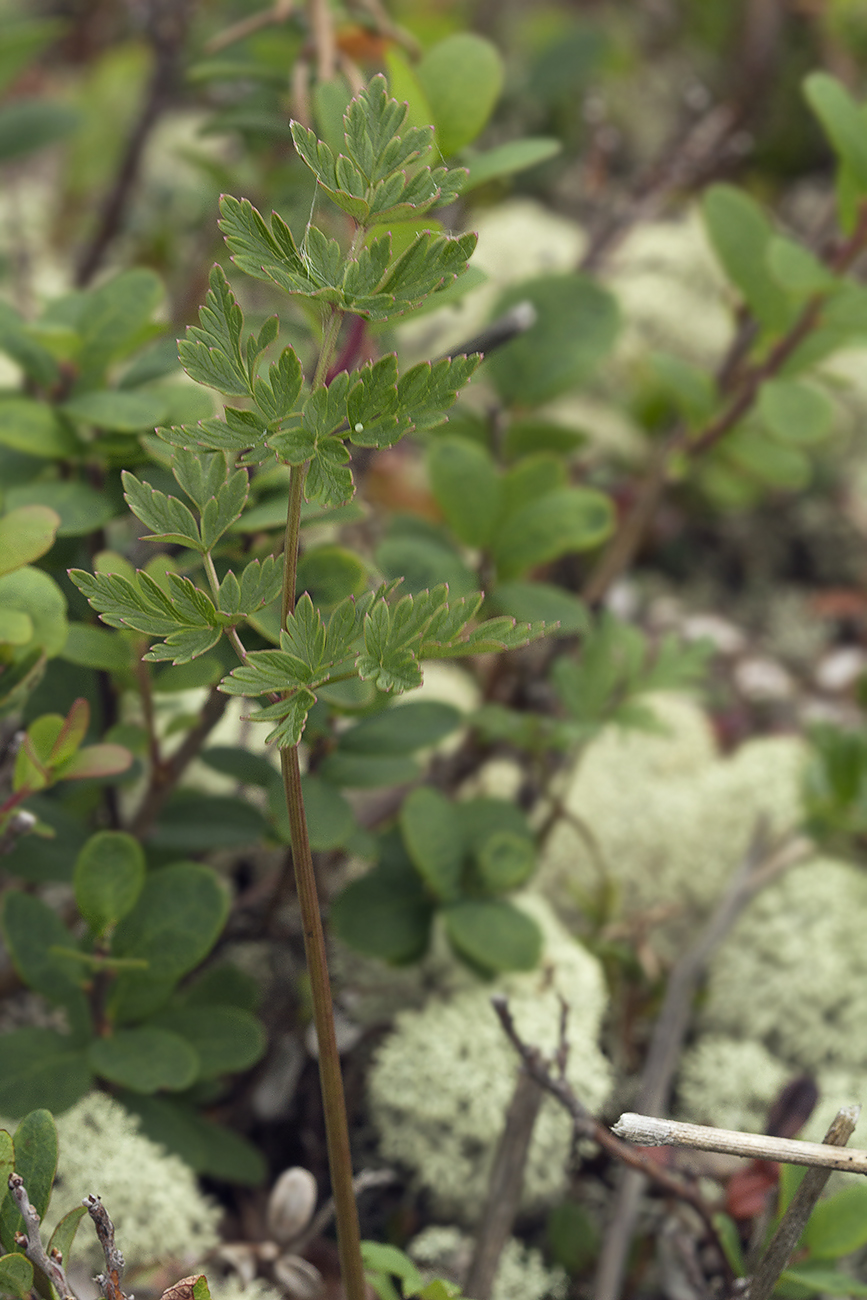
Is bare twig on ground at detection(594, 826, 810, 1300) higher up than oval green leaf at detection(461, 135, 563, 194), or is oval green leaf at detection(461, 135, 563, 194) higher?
oval green leaf at detection(461, 135, 563, 194)

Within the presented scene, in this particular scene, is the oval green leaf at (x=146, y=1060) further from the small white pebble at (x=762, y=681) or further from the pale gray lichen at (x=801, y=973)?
the small white pebble at (x=762, y=681)

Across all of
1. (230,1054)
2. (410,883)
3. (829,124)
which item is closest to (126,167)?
(829,124)

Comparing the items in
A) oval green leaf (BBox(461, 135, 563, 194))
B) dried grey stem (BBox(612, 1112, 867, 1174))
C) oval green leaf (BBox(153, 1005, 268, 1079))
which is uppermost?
oval green leaf (BBox(461, 135, 563, 194))

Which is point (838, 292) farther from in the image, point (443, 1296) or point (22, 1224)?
point (22, 1224)

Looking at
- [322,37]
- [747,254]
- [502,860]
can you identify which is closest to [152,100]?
[322,37]

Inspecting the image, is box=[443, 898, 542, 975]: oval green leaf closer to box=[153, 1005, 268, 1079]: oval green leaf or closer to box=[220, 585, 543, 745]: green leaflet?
box=[153, 1005, 268, 1079]: oval green leaf

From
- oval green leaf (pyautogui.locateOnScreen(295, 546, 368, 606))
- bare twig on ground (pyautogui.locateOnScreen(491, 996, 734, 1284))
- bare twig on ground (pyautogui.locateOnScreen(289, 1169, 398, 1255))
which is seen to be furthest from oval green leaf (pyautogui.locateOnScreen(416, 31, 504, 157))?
bare twig on ground (pyautogui.locateOnScreen(289, 1169, 398, 1255))

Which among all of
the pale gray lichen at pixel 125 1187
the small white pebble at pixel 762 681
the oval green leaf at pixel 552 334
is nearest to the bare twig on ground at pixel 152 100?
the oval green leaf at pixel 552 334
